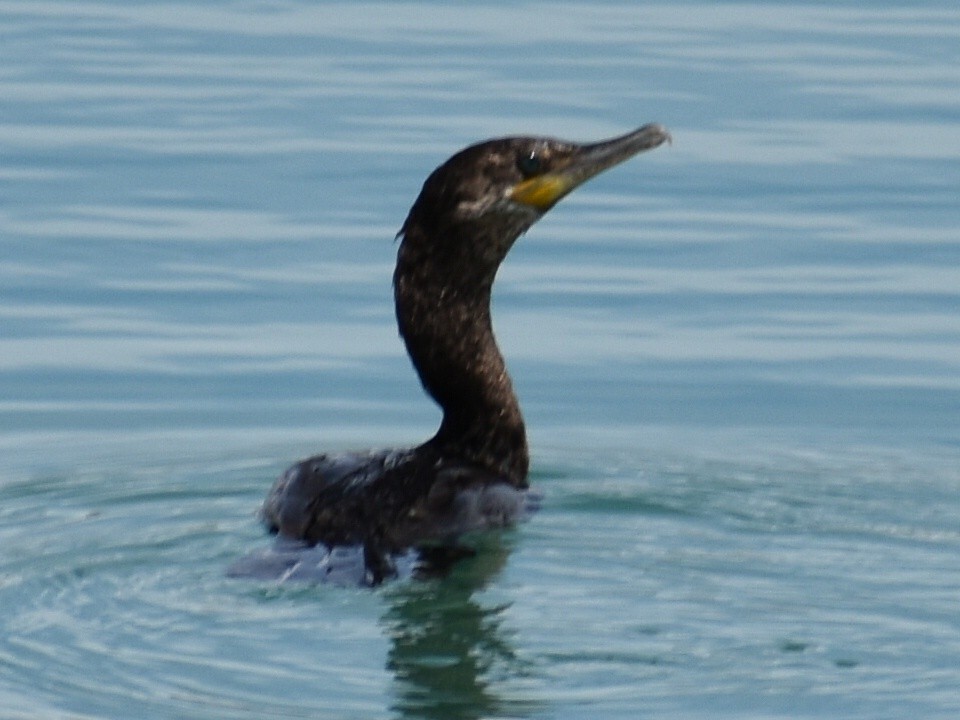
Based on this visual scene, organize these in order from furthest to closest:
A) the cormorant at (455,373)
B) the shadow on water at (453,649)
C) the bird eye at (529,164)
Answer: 1. the bird eye at (529,164)
2. the cormorant at (455,373)
3. the shadow on water at (453,649)

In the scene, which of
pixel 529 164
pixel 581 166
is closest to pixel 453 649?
pixel 529 164

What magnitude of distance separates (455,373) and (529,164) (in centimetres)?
78

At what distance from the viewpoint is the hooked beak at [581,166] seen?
9.77 m

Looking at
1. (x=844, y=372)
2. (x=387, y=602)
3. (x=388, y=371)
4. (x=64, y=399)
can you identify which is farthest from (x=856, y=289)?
(x=387, y=602)

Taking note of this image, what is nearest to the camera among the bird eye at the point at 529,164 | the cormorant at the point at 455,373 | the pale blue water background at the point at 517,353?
the pale blue water background at the point at 517,353

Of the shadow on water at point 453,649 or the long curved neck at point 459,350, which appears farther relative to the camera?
the long curved neck at point 459,350

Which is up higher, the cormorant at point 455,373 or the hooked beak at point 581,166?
the hooked beak at point 581,166

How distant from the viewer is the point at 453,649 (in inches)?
320

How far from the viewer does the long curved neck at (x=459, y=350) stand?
31.9ft

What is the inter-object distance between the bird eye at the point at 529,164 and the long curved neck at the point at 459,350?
0.29 metres

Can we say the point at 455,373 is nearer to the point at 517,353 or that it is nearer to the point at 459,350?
the point at 459,350

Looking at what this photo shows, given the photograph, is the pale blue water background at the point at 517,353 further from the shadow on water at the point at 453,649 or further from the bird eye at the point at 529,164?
the bird eye at the point at 529,164

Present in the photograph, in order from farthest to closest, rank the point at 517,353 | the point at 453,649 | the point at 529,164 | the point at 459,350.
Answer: the point at 517,353, the point at 459,350, the point at 529,164, the point at 453,649

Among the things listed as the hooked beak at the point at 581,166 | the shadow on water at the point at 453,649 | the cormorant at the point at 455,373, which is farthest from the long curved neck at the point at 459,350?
the shadow on water at the point at 453,649
